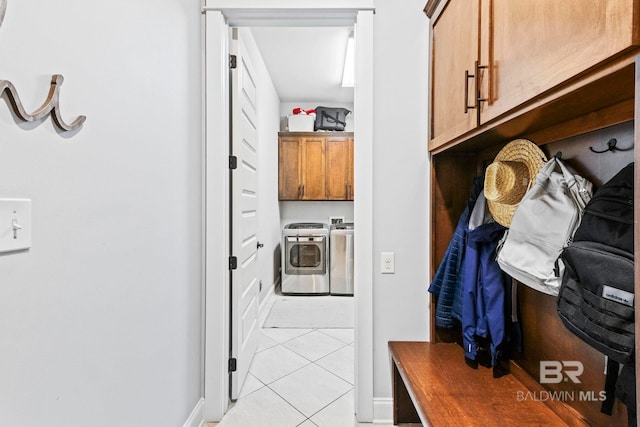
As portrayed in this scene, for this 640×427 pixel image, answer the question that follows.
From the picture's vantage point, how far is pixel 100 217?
100 cm

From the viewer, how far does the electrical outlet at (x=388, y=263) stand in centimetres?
178

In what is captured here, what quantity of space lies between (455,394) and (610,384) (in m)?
0.50

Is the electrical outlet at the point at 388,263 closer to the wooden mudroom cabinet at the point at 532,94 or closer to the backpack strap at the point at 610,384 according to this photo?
the wooden mudroom cabinet at the point at 532,94

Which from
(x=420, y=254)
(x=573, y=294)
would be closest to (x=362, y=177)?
(x=420, y=254)

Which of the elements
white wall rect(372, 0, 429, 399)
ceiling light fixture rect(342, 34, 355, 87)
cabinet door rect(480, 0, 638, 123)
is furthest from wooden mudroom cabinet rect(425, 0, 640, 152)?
ceiling light fixture rect(342, 34, 355, 87)

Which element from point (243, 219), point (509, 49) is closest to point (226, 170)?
point (243, 219)

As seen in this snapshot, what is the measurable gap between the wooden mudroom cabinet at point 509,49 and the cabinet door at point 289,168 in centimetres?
313

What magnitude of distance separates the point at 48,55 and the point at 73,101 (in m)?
0.12

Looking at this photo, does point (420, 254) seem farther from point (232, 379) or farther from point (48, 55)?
point (48, 55)

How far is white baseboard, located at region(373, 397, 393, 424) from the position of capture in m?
1.77

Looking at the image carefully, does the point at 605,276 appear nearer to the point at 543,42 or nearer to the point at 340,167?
the point at 543,42

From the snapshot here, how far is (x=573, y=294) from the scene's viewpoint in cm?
84

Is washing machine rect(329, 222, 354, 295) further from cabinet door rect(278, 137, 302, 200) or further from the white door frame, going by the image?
the white door frame

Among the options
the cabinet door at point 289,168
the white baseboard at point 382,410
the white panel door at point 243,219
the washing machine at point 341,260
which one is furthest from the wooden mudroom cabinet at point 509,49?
the cabinet door at point 289,168
